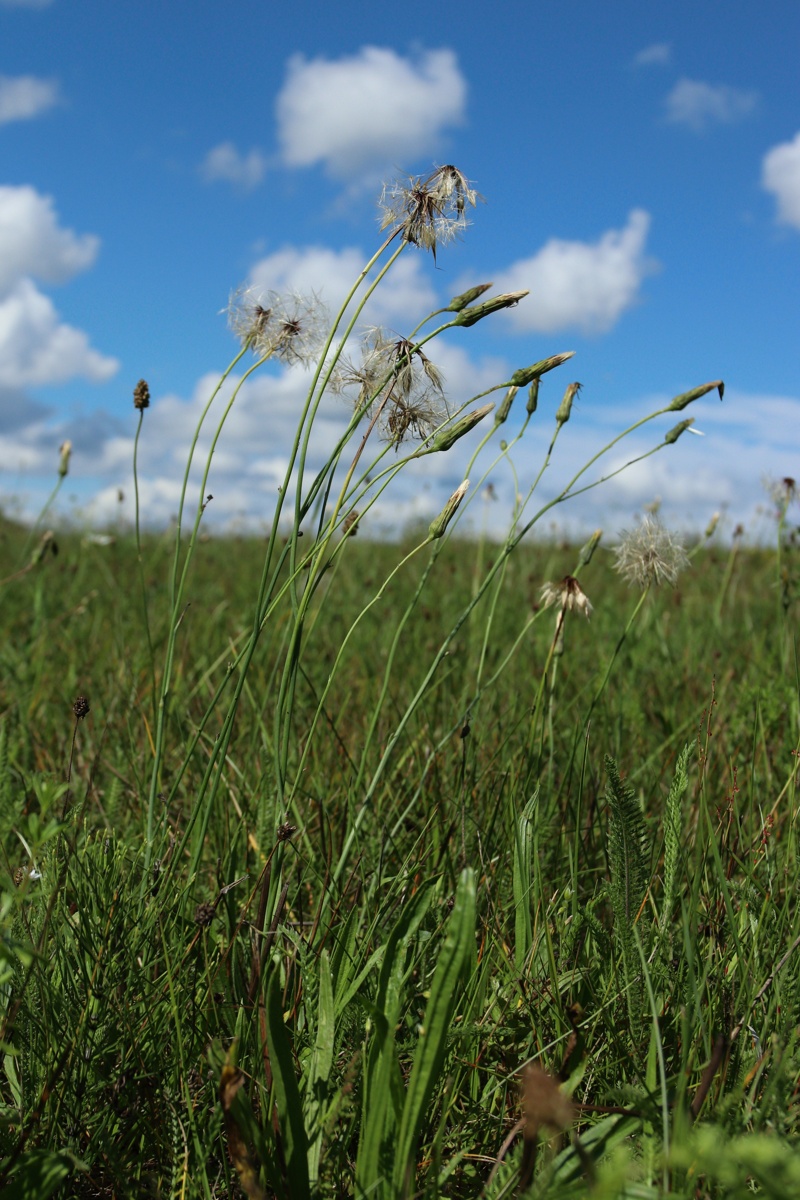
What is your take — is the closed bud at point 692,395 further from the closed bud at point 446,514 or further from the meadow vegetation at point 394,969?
the closed bud at point 446,514

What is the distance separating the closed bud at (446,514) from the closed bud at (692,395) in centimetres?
Result: 40

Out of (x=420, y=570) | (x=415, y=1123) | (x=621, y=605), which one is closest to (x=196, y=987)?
(x=415, y=1123)

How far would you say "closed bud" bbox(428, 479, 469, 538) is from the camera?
1443 millimetres

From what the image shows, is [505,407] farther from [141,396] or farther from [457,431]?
[141,396]

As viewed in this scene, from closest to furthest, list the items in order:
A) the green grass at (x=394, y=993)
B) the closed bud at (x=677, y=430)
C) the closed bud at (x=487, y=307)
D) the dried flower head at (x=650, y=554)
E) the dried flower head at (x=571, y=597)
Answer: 1. the green grass at (x=394, y=993)
2. the closed bud at (x=487, y=307)
3. the closed bud at (x=677, y=430)
4. the dried flower head at (x=571, y=597)
5. the dried flower head at (x=650, y=554)

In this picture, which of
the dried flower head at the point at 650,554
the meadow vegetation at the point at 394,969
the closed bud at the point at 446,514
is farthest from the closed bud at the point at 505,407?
the dried flower head at the point at 650,554

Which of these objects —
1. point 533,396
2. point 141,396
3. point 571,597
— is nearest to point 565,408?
point 533,396

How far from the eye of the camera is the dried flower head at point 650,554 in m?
1.92

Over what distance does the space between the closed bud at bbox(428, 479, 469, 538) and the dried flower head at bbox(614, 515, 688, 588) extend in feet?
2.00

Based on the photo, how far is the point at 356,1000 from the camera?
1.29 metres

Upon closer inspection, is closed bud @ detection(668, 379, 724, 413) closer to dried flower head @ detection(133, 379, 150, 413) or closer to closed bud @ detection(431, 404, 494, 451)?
closed bud @ detection(431, 404, 494, 451)

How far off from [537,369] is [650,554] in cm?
77

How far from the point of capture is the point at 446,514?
1.46 m

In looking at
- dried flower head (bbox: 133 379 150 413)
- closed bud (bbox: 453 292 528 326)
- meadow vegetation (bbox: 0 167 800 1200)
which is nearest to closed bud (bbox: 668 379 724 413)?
meadow vegetation (bbox: 0 167 800 1200)
